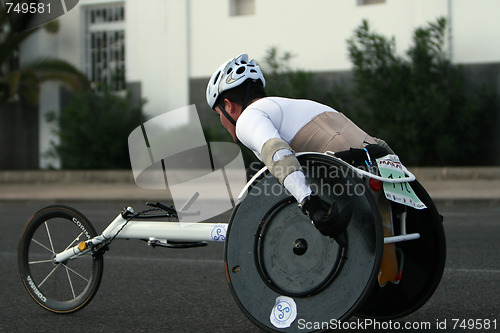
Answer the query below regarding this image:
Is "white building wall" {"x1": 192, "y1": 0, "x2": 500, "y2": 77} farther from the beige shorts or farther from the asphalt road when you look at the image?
the beige shorts

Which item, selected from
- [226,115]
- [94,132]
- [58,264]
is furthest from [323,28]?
[226,115]

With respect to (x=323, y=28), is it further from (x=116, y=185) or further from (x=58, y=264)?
(x=58, y=264)

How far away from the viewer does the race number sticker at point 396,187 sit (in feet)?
11.8

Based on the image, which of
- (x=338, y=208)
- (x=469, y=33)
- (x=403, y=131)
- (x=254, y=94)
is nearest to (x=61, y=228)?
(x=254, y=94)

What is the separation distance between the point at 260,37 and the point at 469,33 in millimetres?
6060

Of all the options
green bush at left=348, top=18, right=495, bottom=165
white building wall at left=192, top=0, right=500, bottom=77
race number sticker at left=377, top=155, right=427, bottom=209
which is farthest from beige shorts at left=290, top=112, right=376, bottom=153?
white building wall at left=192, top=0, right=500, bottom=77

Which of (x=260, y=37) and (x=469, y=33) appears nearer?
(x=469, y=33)

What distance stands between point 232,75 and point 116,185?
1526 cm

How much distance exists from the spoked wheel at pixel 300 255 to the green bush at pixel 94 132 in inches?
668

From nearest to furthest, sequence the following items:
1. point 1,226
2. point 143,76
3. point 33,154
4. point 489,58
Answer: point 1,226
point 489,58
point 143,76
point 33,154

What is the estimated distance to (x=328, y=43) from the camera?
66.9 ft

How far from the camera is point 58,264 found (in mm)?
4812

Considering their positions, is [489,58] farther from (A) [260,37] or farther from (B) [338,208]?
(B) [338,208]

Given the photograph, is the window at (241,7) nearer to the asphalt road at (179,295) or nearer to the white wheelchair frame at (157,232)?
the asphalt road at (179,295)
